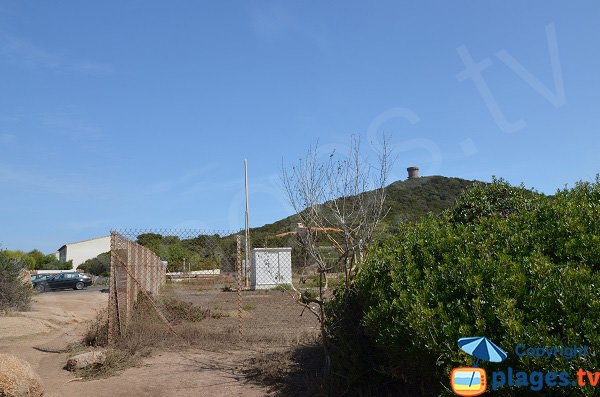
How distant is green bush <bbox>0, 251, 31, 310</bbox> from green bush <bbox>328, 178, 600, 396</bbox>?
44.7 ft

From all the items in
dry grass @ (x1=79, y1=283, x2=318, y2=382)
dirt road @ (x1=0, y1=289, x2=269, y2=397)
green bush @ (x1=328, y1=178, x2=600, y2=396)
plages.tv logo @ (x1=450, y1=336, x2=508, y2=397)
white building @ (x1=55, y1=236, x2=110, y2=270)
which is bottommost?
dirt road @ (x1=0, y1=289, x2=269, y2=397)

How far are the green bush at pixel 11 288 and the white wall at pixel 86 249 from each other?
2536 inches

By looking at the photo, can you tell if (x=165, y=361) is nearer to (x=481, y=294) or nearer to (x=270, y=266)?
(x=481, y=294)

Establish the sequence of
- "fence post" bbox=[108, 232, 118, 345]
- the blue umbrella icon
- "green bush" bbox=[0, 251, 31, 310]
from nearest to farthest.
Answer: the blue umbrella icon
"fence post" bbox=[108, 232, 118, 345]
"green bush" bbox=[0, 251, 31, 310]

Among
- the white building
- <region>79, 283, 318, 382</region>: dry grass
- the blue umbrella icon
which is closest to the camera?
the blue umbrella icon

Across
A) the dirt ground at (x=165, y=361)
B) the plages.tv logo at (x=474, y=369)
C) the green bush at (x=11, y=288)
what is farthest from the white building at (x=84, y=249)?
the plages.tv logo at (x=474, y=369)

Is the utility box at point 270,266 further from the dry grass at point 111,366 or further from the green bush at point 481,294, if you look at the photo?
the green bush at point 481,294

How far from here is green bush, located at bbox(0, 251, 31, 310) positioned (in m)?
16.2

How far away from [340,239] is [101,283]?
129 ft

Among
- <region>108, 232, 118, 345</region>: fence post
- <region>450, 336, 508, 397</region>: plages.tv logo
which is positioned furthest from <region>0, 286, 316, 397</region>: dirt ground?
<region>450, 336, 508, 397</region>: plages.tv logo

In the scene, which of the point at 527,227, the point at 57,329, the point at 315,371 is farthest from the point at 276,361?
the point at 57,329

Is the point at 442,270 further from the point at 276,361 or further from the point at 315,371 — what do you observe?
the point at 276,361

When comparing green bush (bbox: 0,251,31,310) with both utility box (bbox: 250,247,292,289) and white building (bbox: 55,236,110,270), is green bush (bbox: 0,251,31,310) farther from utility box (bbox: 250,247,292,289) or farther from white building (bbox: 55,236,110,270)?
white building (bbox: 55,236,110,270)

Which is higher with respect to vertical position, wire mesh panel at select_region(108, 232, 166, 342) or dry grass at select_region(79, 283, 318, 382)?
wire mesh panel at select_region(108, 232, 166, 342)
